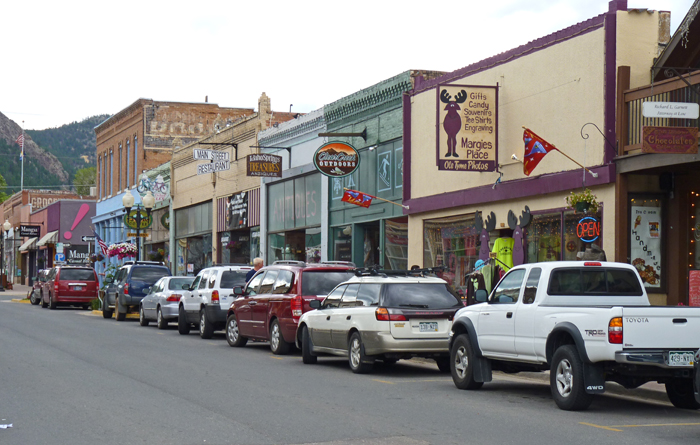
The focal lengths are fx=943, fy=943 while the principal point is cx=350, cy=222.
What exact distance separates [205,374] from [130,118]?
43.9 meters

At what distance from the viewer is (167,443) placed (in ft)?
28.3

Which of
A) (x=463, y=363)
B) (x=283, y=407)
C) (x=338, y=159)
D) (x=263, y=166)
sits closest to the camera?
(x=283, y=407)

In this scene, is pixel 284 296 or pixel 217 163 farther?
pixel 217 163

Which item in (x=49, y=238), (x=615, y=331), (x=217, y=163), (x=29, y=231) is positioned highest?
(x=217, y=163)

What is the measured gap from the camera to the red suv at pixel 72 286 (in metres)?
38.3

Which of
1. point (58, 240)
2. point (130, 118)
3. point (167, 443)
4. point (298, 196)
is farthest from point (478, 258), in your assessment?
point (58, 240)

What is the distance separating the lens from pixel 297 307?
57.5ft

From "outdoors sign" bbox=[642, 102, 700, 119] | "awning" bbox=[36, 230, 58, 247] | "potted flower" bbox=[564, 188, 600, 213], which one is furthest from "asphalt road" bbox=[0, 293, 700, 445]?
"awning" bbox=[36, 230, 58, 247]

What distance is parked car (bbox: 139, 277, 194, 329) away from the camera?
Answer: 2616cm

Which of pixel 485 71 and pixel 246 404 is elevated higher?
pixel 485 71

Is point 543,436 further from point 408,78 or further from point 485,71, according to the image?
point 408,78

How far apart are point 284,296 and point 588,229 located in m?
5.91

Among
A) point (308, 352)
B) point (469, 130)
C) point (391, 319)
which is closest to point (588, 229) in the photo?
point (469, 130)

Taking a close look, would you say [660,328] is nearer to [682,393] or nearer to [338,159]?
[682,393]
